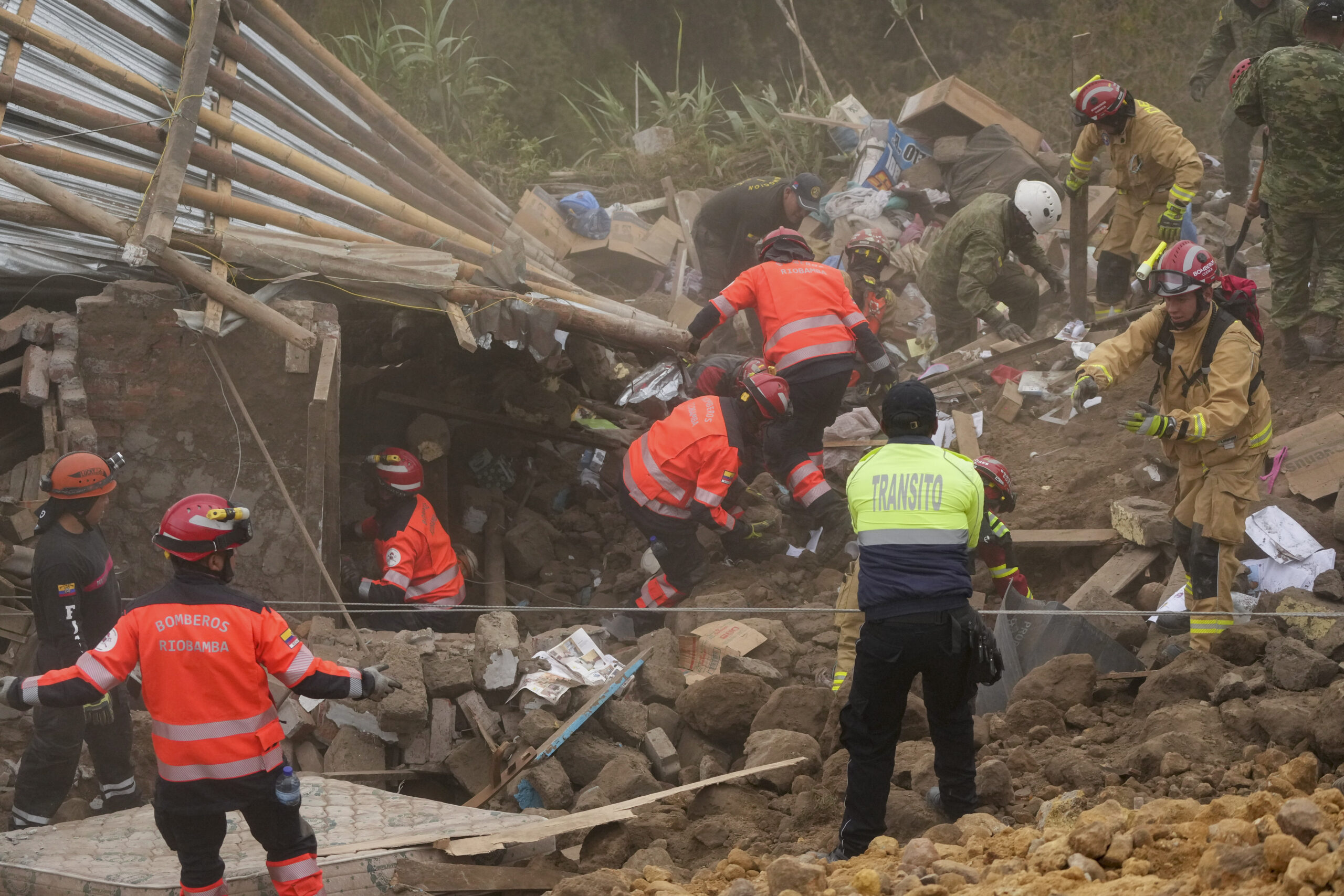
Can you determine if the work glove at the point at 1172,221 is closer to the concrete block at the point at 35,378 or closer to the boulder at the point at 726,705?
the boulder at the point at 726,705

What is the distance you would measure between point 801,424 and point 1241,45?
5.24 meters

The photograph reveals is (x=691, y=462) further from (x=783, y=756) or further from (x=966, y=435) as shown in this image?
(x=966, y=435)

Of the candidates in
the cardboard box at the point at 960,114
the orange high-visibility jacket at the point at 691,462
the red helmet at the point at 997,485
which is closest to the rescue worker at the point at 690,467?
the orange high-visibility jacket at the point at 691,462

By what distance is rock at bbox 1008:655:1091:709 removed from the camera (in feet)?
17.3

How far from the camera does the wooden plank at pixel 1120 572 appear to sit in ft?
21.9

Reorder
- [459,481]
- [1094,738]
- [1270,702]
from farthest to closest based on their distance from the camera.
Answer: [459,481] → [1094,738] → [1270,702]

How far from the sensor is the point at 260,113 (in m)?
8.07

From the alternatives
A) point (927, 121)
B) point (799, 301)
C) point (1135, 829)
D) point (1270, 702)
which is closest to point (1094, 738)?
point (1270, 702)

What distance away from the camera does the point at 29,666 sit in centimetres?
606

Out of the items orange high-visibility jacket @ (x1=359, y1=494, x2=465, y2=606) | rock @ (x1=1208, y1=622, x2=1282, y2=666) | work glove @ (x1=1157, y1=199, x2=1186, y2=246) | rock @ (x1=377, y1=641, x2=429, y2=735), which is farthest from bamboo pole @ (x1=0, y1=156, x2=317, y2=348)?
work glove @ (x1=1157, y1=199, x2=1186, y2=246)

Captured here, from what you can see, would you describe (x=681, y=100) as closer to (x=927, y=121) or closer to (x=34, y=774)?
(x=927, y=121)

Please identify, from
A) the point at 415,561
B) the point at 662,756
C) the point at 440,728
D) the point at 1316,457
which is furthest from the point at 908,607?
the point at 1316,457

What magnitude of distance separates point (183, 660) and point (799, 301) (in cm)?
455

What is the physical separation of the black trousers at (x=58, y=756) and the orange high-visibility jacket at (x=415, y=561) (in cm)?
173
